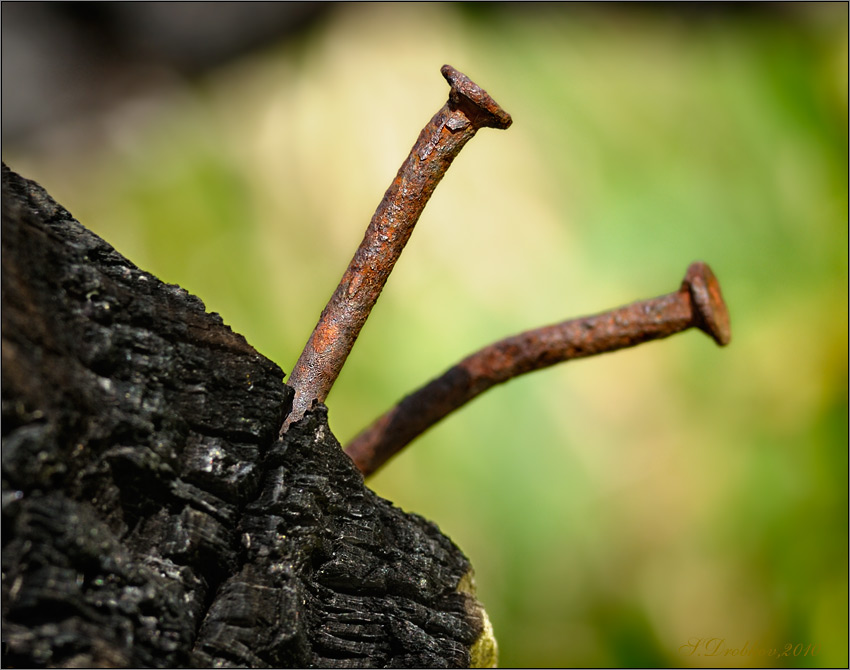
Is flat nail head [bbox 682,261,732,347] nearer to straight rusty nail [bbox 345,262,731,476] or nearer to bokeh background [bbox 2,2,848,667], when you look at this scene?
straight rusty nail [bbox 345,262,731,476]

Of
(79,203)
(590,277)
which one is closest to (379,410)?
(590,277)

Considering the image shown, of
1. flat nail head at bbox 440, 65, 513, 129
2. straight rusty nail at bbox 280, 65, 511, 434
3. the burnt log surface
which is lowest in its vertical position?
the burnt log surface

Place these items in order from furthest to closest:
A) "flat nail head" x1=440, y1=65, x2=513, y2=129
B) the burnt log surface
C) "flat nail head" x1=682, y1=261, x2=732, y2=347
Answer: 1. "flat nail head" x1=682, y1=261, x2=732, y2=347
2. "flat nail head" x1=440, y1=65, x2=513, y2=129
3. the burnt log surface

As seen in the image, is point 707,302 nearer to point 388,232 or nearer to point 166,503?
point 388,232

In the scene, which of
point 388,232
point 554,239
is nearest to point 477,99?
point 388,232

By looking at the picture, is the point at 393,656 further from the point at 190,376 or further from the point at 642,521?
the point at 642,521

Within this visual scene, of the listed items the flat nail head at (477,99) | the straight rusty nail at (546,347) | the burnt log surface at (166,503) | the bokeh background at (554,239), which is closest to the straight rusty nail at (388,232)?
the flat nail head at (477,99)

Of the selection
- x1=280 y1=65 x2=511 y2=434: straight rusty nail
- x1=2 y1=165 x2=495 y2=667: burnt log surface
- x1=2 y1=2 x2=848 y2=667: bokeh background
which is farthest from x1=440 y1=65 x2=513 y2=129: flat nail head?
x1=2 y1=2 x2=848 y2=667: bokeh background
